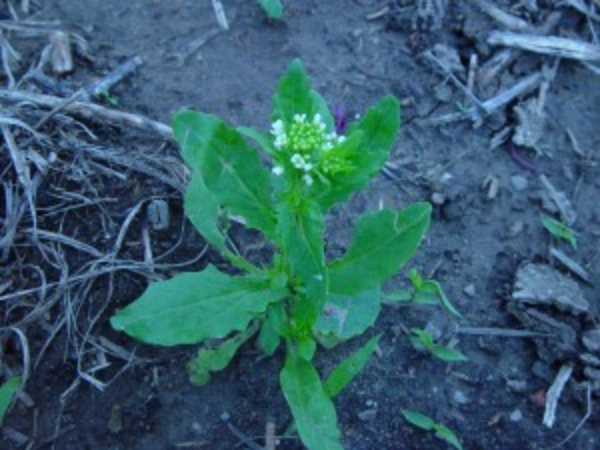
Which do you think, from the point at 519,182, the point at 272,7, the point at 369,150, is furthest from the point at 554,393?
the point at 272,7

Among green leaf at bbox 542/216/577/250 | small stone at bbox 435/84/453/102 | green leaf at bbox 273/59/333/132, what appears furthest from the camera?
small stone at bbox 435/84/453/102

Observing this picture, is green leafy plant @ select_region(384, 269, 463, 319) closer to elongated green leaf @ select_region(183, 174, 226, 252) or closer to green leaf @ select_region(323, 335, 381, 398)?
green leaf @ select_region(323, 335, 381, 398)

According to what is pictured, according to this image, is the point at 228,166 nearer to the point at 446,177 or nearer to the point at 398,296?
the point at 398,296

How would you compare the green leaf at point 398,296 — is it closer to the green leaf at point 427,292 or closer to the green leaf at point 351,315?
the green leaf at point 427,292

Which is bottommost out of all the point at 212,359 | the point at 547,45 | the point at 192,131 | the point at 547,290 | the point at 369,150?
the point at 547,290

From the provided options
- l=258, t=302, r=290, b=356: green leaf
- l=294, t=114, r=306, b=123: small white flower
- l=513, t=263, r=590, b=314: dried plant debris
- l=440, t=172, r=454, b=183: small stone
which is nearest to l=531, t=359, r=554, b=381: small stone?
l=513, t=263, r=590, b=314: dried plant debris

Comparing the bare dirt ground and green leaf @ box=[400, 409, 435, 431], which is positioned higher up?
the bare dirt ground

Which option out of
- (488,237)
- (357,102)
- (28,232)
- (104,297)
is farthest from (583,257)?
(28,232)
